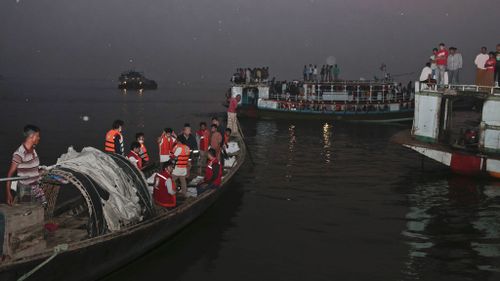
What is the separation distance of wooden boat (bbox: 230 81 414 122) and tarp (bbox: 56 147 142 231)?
3917 centimetres

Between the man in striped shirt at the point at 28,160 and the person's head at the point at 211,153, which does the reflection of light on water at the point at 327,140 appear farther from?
the man in striped shirt at the point at 28,160

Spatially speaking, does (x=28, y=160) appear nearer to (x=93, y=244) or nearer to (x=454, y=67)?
(x=93, y=244)

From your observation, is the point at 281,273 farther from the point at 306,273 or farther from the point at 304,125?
the point at 304,125

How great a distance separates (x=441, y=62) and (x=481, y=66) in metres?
1.74

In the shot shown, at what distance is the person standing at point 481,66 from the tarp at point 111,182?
17.7m

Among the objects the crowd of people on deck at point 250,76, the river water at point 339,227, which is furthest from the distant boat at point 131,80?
the river water at point 339,227

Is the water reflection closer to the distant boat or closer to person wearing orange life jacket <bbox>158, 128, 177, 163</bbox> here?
person wearing orange life jacket <bbox>158, 128, 177, 163</bbox>

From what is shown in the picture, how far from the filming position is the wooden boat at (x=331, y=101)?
4819cm

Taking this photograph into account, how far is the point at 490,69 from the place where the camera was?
69.7 feet

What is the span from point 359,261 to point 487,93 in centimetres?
1235

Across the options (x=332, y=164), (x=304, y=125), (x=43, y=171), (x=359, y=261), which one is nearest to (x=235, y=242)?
(x=359, y=261)

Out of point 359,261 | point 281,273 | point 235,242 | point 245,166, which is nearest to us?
point 281,273

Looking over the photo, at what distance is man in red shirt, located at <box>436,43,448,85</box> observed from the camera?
22156 millimetres

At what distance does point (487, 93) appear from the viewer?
65.6 ft
